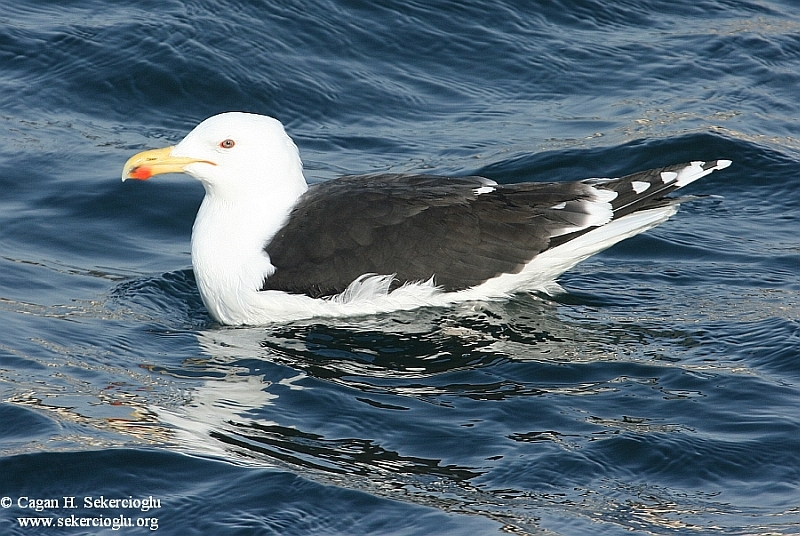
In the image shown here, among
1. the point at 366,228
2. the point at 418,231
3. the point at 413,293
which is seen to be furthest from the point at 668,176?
the point at 366,228

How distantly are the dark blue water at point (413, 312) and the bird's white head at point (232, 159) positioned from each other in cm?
88

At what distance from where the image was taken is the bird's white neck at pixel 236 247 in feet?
24.2

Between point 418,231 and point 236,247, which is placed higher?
point 418,231

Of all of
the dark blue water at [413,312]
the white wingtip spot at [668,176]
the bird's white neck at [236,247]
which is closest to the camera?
the dark blue water at [413,312]

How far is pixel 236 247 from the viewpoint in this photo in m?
7.48

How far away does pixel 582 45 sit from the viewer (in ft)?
39.8

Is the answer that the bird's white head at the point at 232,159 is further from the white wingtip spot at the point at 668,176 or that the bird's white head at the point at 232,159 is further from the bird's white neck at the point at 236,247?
the white wingtip spot at the point at 668,176

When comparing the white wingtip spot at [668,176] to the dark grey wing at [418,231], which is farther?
the white wingtip spot at [668,176]

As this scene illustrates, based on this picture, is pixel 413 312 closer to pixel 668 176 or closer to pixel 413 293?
pixel 413 293

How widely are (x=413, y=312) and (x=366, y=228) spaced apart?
23.2 inches

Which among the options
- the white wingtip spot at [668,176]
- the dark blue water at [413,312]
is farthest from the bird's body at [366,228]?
the dark blue water at [413,312]

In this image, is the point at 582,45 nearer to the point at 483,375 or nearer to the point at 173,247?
the point at 173,247

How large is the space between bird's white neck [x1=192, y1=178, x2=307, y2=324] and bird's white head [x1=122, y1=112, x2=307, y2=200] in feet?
0.13

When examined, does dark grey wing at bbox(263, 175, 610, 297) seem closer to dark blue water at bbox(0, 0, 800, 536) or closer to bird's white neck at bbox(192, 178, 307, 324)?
bird's white neck at bbox(192, 178, 307, 324)
